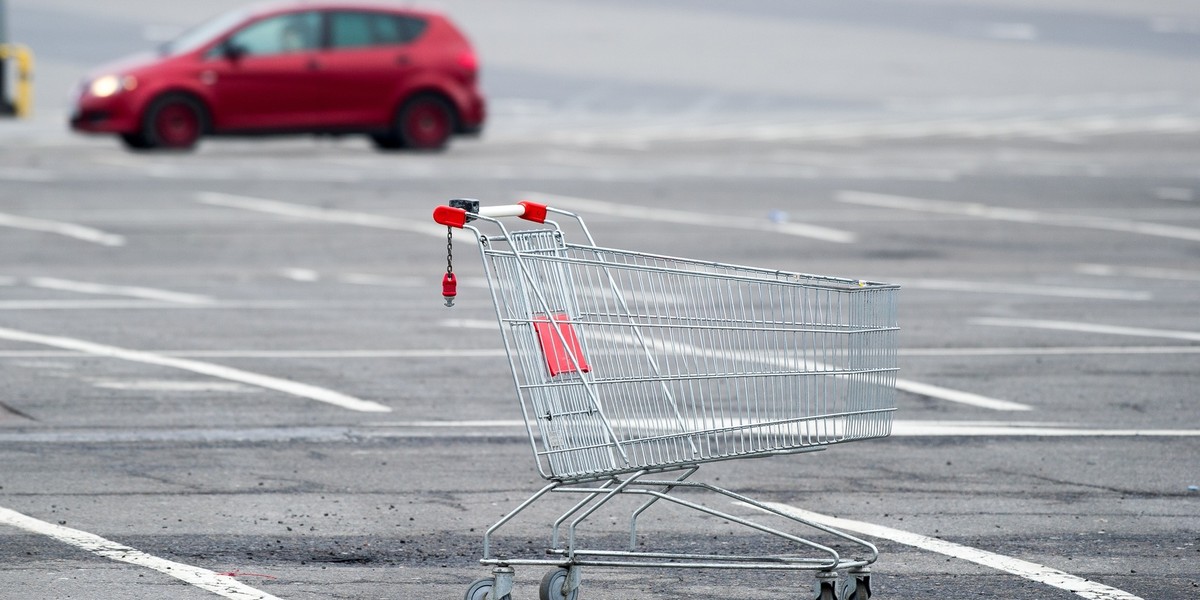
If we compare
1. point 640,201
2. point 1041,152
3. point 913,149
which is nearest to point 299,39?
point 640,201

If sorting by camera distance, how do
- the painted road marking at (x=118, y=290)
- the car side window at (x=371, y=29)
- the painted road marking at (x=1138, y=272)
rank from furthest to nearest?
the car side window at (x=371, y=29), the painted road marking at (x=1138, y=272), the painted road marking at (x=118, y=290)

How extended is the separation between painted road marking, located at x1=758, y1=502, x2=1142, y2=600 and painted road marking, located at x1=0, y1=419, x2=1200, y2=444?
1.49 m

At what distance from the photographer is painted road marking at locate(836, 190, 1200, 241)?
49.0ft

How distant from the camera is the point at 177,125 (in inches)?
749

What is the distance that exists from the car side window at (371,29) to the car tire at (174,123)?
5.79 ft

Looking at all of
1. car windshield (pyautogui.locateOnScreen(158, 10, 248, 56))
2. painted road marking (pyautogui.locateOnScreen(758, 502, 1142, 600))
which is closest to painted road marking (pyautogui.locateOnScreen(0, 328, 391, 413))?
painted road marking (pyautogui.locateOnScreen(758, 502, 1142, 600))

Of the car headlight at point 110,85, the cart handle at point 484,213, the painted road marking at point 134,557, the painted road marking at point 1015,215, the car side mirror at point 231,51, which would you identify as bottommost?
the painted road marking at point 134,557

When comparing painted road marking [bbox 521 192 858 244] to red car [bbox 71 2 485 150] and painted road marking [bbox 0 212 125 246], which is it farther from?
red car [bbox 71 2 485 150]

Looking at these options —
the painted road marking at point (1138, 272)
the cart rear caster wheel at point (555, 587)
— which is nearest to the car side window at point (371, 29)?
the painted road marking at point (1138, 272)

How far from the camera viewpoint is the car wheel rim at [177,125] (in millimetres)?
18922

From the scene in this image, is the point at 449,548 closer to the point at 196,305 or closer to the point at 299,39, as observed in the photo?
the point at 196,305

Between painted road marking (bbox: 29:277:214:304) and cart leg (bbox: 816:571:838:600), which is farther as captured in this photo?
painted road marking (bbox: 29:277:214:304)

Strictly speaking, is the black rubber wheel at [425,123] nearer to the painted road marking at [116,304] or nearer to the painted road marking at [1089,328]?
the painted road marking at [116,304]

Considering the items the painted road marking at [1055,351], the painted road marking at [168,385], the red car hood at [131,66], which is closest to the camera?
the painted road marking at [168,385]
